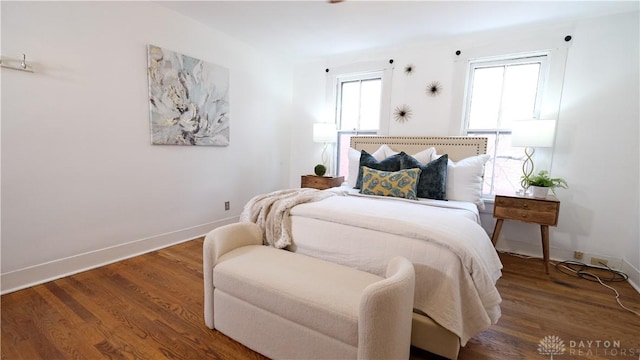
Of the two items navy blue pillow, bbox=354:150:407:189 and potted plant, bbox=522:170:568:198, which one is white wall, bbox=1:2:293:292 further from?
potted plant, bbox=522:170:568:198

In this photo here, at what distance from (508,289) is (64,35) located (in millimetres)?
4133

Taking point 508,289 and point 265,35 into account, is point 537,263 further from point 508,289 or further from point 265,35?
point 265,35

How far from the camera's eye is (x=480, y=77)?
10.5ft

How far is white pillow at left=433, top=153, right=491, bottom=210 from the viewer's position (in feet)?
8.64

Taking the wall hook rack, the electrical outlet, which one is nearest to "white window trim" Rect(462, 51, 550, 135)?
the electrical outlet

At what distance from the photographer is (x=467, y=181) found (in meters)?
2.65

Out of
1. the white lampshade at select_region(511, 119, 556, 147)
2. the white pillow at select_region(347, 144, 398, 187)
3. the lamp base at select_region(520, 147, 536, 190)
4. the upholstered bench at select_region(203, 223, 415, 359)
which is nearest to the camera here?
the upholstered bench at select_region(203, 223, 415, 359)

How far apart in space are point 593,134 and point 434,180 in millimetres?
1647

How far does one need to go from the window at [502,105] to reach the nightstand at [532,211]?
571 millimetres

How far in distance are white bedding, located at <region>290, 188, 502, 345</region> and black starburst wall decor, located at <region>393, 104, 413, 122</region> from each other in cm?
193

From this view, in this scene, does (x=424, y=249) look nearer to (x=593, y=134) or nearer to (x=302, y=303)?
(x=302, y=303)

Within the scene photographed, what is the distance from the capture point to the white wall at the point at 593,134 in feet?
8.31

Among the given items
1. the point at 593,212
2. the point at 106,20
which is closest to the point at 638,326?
the point at 593,212


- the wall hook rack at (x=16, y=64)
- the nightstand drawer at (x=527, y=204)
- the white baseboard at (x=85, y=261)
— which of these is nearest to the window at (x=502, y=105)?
the nightstand drawer at (x=527, y=204)
